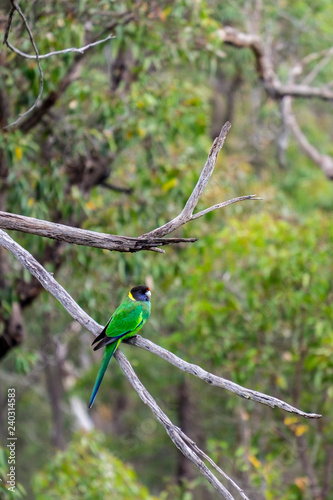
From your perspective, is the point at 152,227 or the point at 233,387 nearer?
the point at 233,387

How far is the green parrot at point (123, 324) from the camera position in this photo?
3842 millimetres

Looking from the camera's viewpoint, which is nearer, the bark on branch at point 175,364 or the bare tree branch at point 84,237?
the bark on branch at point 175,364

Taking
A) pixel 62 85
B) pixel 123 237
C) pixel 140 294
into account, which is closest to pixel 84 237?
pixel 123 237

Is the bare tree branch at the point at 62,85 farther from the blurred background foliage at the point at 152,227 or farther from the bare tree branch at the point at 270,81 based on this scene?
the bare tree branch at the point at 270,81

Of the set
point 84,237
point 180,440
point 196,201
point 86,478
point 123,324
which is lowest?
point 86,478

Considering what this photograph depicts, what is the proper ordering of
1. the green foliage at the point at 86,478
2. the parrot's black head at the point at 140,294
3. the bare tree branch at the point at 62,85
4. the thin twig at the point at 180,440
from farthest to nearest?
the green foliage at the point at 86,478, the bare tree branch at the point at 62,85, the parrot's black head at the point at 140,294, the thin twig at the point at 180,440

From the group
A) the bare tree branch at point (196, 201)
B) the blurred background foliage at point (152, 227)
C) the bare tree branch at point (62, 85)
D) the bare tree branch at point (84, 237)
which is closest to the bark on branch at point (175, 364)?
the bare tree branch at point (84, 237)

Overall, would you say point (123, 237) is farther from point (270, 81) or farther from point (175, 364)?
point (270, 81)

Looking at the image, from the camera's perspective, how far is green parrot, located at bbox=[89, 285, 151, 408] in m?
3.84

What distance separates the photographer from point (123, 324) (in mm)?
4113

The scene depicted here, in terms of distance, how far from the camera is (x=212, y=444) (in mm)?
7656

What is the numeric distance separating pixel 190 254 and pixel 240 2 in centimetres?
564

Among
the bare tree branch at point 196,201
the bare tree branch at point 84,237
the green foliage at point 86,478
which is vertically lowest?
the green foliage at point 86,478

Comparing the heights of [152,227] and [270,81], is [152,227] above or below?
below
